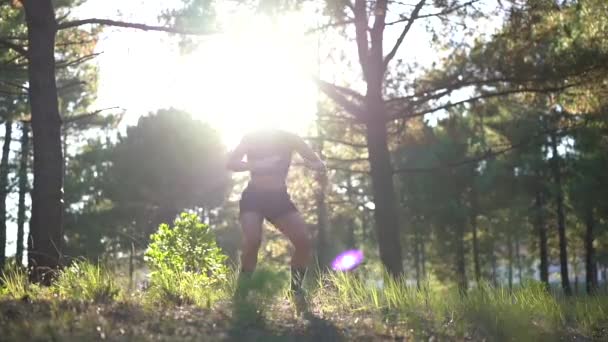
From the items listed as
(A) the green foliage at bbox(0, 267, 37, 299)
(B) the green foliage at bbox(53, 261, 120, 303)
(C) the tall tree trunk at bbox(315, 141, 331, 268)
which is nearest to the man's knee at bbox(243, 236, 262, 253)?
(B) the green foliage at bbox(53, 261, 120, 303)

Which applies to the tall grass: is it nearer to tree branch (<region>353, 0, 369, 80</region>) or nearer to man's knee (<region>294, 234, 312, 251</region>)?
man's knee (<region>294, 234, 312, 251</region>)

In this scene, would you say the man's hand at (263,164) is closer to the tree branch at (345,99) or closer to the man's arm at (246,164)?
the man's arm at (246,164)

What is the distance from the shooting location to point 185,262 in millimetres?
6258

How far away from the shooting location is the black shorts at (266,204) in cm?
591

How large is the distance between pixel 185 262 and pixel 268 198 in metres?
0.99

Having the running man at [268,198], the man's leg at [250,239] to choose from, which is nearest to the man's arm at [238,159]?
the running man at [268,198]

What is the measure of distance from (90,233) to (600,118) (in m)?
23.5

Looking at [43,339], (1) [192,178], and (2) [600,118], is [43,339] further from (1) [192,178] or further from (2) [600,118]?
(1) [192,178]

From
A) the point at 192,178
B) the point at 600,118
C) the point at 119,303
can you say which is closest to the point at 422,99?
the point at 600,118

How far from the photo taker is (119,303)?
4.52 meters

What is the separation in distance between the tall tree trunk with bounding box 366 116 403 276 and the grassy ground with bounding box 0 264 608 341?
759cm

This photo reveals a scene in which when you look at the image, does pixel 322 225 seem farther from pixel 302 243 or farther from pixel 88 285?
pixel 88 285

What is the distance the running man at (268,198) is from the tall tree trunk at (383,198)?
303 inches

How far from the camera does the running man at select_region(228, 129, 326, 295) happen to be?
19.2ft
